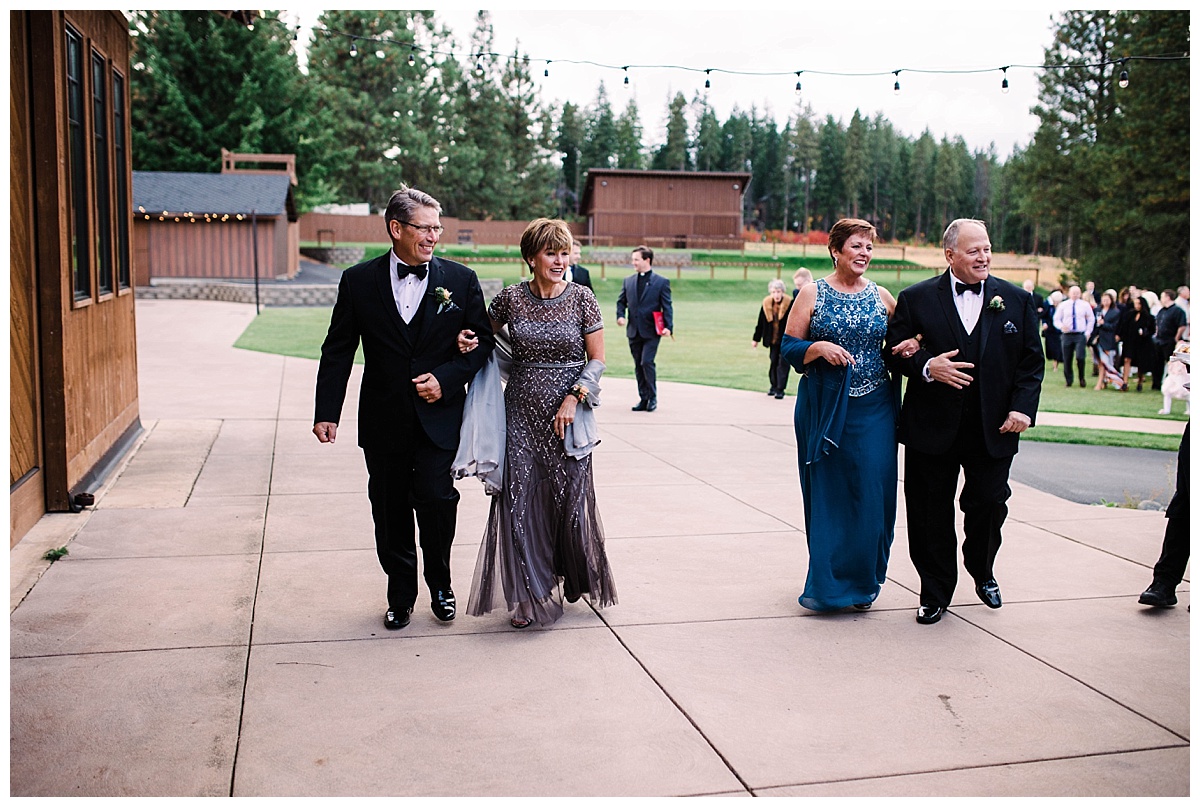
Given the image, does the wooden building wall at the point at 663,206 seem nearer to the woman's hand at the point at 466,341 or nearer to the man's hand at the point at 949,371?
the man's hand at the point at 949,371

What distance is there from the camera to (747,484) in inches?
356

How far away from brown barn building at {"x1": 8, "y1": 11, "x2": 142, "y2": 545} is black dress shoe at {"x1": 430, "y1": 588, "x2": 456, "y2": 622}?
251cm

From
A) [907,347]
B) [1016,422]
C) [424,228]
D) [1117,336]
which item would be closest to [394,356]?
[424,228]

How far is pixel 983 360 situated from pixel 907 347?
1.18ft

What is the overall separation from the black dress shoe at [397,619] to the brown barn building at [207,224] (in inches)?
1539

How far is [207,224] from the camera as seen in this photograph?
144ft

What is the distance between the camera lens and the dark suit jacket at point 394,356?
16.9 ft

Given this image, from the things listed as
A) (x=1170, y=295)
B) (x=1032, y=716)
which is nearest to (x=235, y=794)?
(x=1032, y=716)

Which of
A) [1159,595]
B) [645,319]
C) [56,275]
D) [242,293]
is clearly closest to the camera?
[1159,595]

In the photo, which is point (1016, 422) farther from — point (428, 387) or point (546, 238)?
point (428, 387)

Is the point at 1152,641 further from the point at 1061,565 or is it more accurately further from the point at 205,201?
the point at 205,201

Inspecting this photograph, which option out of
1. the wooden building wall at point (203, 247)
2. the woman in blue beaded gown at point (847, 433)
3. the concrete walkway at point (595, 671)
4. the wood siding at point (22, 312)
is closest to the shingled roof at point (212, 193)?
the wooden building wall at point (203, 247)

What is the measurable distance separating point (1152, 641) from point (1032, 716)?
1.28 m

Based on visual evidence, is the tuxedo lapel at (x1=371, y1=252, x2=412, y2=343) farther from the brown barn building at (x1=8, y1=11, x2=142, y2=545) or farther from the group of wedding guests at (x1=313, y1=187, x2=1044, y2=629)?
the brown barn building at (x1=8, y1=11, x2=142, y2=545)
